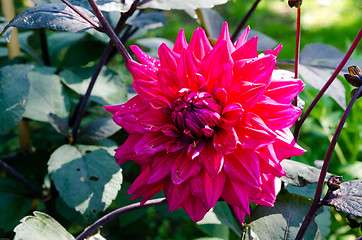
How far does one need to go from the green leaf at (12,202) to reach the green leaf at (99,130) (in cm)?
22

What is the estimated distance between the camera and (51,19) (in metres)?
0.55

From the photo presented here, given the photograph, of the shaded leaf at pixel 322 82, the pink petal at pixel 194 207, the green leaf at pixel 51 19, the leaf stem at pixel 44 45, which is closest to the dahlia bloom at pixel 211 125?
the pink petal at pixel 194 207

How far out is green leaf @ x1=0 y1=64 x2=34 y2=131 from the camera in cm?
80

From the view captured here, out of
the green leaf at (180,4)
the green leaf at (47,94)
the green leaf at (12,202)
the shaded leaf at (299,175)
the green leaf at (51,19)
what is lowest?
the green leaf at (12,202)

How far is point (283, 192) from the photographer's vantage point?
66 centimetres

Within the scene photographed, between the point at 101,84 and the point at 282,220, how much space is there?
528 millimetres

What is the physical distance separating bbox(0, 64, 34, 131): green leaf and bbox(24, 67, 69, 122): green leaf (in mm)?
71

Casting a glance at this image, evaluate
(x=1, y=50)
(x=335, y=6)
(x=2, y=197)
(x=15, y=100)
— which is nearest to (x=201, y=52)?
(x=15, y=100)

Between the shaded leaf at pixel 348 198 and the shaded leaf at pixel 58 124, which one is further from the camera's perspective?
the shaded leaf at pixel 58 124

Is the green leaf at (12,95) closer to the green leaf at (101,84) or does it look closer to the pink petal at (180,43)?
the green leaf at (101,84)

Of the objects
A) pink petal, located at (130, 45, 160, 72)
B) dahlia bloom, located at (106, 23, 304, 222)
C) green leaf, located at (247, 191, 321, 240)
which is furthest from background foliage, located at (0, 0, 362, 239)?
pink petal, located at (130, 45, 160, 72)

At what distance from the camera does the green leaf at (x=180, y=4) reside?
0.64 meters

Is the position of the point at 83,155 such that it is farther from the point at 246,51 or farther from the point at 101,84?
the point at 246,51

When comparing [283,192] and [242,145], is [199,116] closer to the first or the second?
[242,145]
